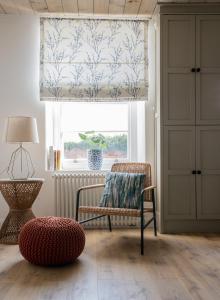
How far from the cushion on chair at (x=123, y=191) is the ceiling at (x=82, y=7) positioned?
1.81 meters

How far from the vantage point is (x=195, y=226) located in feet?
13.0

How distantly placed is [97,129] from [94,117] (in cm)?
15

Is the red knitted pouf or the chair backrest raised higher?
the chair backrest

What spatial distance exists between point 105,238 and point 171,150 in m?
1.17

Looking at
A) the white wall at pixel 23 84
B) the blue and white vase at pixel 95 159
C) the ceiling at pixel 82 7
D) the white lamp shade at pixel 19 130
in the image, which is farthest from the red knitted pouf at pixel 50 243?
the ceiling at pixel 82 7

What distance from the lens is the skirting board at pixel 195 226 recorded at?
3945 mm

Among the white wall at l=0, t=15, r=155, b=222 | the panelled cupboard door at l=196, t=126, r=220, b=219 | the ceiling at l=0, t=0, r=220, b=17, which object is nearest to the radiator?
the white wall at l=0, t=15, r=155, b=222

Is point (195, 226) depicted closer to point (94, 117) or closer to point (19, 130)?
point (94, 117)

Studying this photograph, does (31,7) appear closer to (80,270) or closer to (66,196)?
(66,196)

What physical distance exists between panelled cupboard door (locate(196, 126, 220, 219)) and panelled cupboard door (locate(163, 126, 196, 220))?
65 millimetres

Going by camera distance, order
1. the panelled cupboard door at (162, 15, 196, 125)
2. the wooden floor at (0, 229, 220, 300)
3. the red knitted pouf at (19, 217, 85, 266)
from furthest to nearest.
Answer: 1. the panelled cupboard door at (162, 15, 196, 125)
2. the red knitted pouf at (19, 217, 85, 266)
3. the wooden floor at (0, 229, 220, 300)

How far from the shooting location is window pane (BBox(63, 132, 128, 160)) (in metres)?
4.45

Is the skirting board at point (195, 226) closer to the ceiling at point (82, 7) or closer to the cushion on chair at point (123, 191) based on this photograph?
the cushion on chair at point (123, 191)

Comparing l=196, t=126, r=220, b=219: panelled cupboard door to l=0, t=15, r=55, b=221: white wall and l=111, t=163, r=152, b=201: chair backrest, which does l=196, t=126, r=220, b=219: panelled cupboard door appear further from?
l=0, t=15, r=55, b=221: white wall
